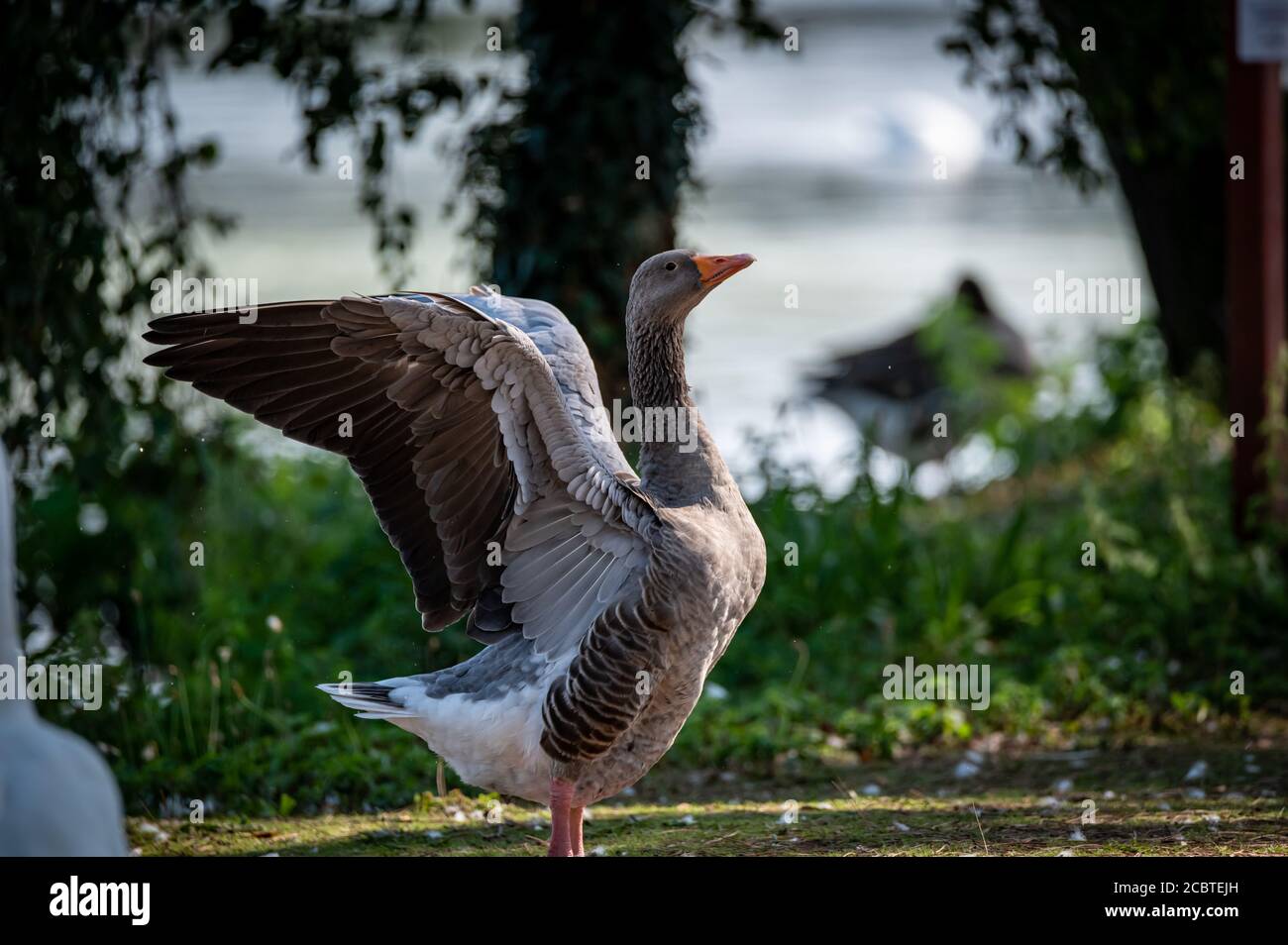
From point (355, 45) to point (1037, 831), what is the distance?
4113mm

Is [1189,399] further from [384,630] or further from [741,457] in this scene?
[384,630]

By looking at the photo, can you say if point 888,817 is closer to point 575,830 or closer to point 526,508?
point 575,830

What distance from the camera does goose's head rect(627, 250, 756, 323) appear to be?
421cm

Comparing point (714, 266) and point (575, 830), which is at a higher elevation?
point (714, 266)

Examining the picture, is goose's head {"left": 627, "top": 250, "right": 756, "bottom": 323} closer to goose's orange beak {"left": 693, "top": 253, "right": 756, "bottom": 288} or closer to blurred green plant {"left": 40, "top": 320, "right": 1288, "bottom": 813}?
goose's orange beak {"left": 693, "top": 253, "right": 756, "bottom": 288}

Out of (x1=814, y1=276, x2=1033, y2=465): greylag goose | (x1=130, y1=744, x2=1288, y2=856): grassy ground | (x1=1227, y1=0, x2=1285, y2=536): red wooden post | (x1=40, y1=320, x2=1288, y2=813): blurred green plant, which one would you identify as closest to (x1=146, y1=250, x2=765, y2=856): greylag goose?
(x1=130, y1=744, x2=1288, y2=856): grassy ground

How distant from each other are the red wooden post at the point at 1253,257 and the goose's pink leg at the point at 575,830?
12.5 ft

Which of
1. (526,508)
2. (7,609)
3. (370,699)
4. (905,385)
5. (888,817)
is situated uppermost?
(905,385)

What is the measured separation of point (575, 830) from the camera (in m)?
4.12

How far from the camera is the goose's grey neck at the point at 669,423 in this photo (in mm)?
4105

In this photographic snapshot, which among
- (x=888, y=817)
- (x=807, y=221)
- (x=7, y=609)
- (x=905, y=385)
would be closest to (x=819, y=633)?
(x=888, y=817)

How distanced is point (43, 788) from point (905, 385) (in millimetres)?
7474

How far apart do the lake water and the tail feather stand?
4762mm

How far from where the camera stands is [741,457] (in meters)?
6.92
